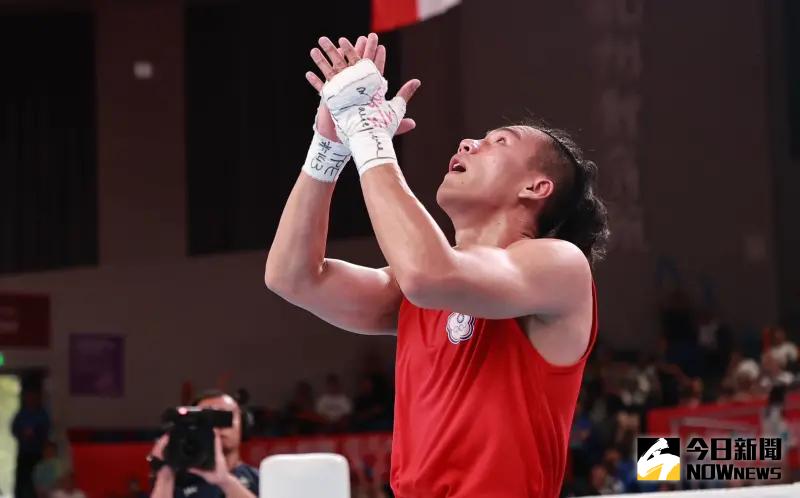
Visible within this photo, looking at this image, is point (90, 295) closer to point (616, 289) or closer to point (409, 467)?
point (616, 289)

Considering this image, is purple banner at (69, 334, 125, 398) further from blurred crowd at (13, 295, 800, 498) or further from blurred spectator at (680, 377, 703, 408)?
blurred spectator at (680, 377, 703, 408)

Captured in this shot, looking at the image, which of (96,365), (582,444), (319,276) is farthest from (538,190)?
(96,365)

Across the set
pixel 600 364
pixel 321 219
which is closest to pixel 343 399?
pixel 600 364

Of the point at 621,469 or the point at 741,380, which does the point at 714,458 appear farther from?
the point at 741,380

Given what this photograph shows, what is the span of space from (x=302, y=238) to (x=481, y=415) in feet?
1.58

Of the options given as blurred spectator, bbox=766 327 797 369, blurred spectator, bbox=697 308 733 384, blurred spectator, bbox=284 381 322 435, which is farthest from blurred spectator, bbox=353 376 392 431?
blurred spectator, bbox=766 327 797 369

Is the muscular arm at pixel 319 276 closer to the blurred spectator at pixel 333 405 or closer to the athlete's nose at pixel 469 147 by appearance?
the athlete's nose at pixel 469 147

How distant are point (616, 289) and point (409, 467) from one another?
8.08 m

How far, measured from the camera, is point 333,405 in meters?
8.28

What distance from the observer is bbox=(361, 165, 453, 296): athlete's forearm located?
62.2 inches

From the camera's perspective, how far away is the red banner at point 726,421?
23.2 ft

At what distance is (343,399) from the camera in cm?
834

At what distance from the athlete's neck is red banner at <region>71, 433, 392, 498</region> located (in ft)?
18.1

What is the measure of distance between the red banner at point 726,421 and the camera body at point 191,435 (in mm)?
5106
